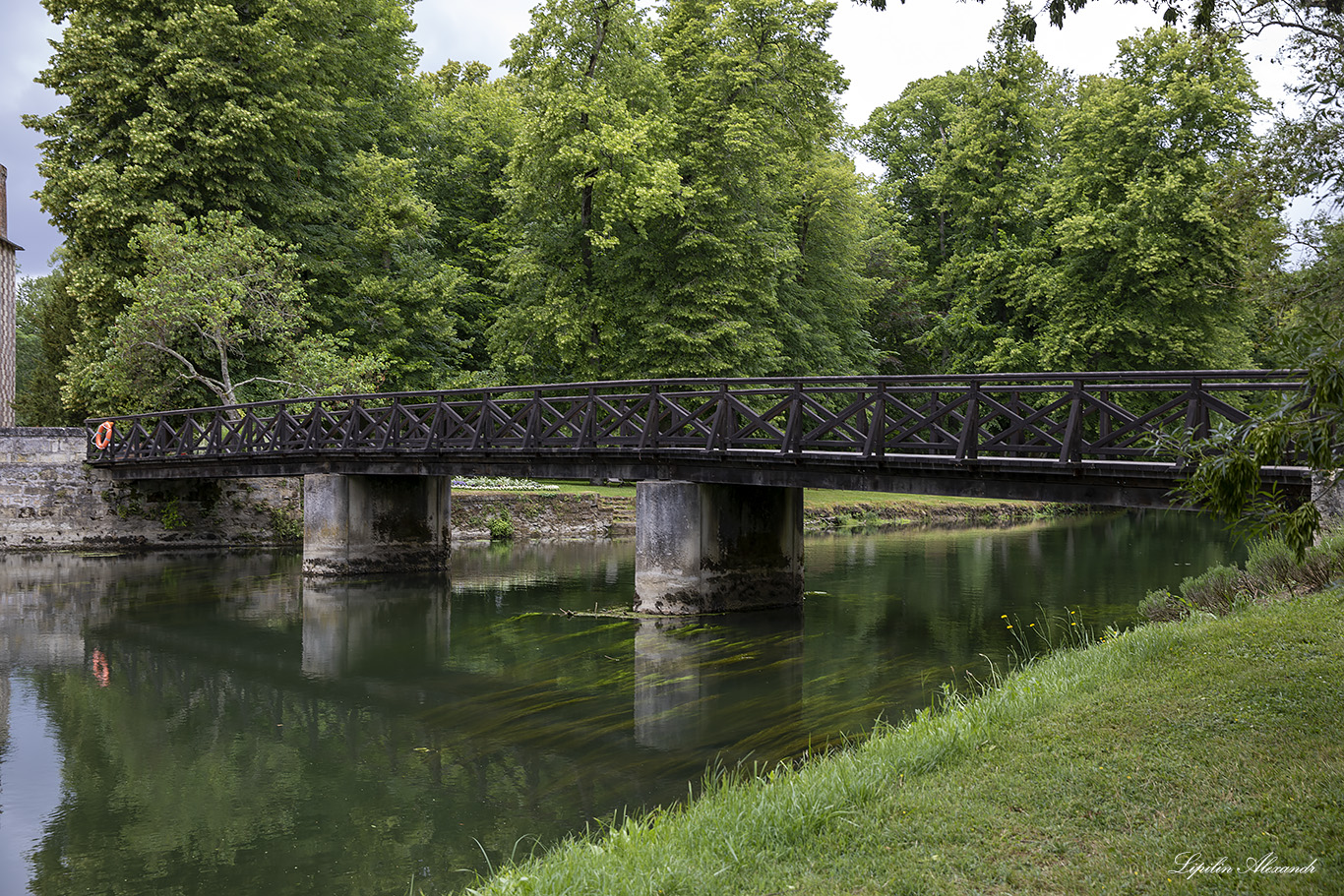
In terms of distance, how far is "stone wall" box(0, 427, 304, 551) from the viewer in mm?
24062

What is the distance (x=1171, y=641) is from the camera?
7.85 m

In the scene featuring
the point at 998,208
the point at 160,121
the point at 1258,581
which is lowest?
the point at 1258,581

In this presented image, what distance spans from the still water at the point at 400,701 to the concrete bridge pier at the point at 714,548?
19.2 inches

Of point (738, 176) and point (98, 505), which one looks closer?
point (98, 505)

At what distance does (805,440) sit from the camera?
1336cm

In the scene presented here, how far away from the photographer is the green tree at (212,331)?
77.3 feet

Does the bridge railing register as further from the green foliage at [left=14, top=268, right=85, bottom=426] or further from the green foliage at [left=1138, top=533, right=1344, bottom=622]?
the green foliage at [left=14, top=268, right=85, bottom=426]

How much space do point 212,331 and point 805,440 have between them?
17659 millimetres

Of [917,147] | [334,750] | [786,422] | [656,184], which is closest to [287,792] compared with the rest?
[334,750]

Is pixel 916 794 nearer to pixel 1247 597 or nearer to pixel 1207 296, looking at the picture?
pixel 1247 597

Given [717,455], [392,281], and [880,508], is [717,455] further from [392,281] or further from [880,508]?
[880,508]

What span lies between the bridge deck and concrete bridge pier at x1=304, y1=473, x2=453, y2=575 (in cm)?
62

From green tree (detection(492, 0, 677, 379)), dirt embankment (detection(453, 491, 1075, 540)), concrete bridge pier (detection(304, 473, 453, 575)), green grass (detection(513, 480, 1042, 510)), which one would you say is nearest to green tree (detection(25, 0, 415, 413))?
green tree (detection(492, 0, 677, 379))

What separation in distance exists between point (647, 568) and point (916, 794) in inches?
399
